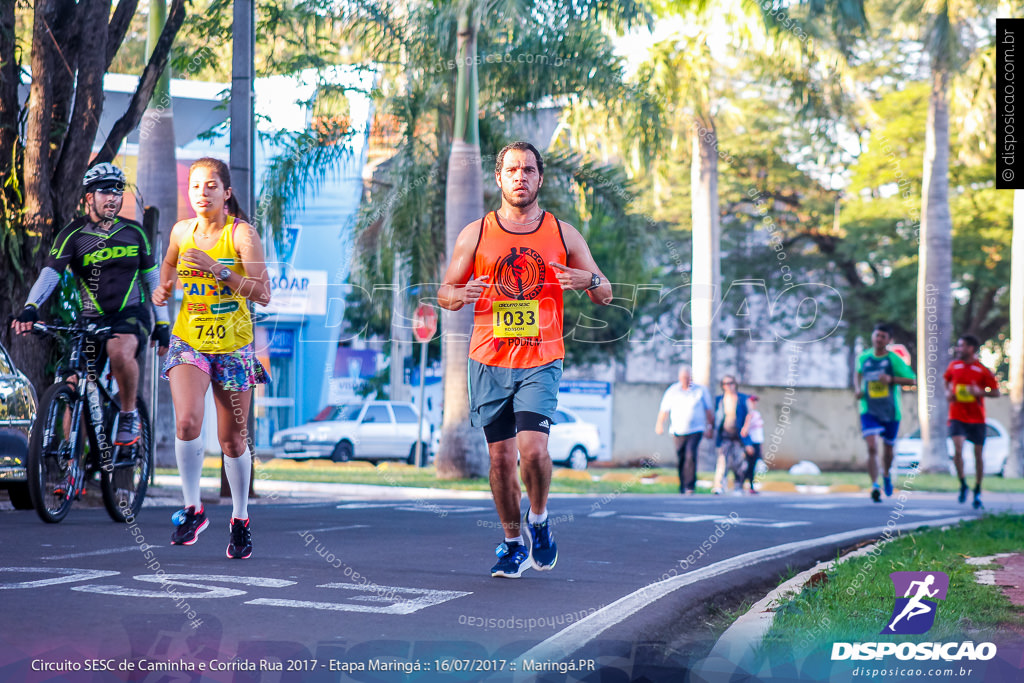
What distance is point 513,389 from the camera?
19.7ft

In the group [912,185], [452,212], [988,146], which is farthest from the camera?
[912,185]

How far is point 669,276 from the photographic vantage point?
129 ft

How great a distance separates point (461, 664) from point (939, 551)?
4.72m

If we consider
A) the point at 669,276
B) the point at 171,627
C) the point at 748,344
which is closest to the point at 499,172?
the point at 171,627

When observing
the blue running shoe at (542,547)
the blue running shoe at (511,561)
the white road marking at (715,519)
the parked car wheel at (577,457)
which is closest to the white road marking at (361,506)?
the white road marking at (715,519)

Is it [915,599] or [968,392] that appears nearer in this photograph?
[915,599]

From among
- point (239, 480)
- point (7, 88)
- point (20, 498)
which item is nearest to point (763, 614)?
point (239, 480)

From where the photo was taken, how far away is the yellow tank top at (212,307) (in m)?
6.47

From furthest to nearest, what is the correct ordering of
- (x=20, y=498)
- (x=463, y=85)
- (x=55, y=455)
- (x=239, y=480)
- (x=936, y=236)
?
(x=936, y=236) → (x=463, y=85) → (x=20, y=498) → (x=55, y=455) → (x=239, y=480)

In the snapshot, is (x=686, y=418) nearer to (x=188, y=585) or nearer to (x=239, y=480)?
(x=239, y=480)

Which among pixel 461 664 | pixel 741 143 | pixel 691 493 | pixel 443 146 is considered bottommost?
pixel 691 493

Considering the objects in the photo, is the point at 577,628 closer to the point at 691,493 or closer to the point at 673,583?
the point at 673,583

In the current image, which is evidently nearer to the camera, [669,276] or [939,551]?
[939,551]

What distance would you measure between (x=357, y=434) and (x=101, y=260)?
20.4 m
